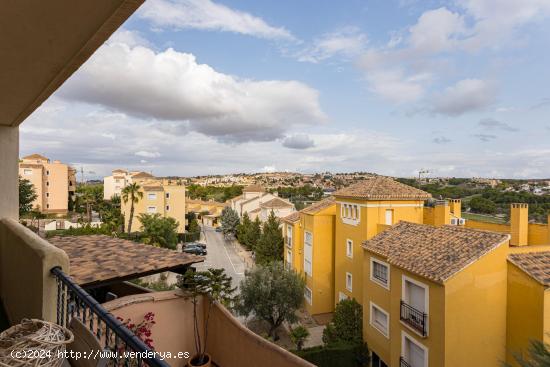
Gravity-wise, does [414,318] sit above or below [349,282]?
above

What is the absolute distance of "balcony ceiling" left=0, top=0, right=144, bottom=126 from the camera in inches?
93.7

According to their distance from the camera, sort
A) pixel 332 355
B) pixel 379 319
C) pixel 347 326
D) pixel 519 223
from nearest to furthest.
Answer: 1. pixel 379 319
2. pixel 332 355
3. pixel 347 326
4. pixel 519 223

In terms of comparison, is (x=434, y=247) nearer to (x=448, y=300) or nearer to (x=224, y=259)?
(x=448, y=300)

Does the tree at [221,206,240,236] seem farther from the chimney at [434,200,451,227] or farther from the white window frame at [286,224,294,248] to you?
the chimney at [434,200,451,227]

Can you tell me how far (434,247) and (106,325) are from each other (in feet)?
40.3

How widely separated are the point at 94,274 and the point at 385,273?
11713 millimetres

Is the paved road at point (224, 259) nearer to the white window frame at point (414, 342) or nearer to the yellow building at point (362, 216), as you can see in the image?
the yellow building at point (362, 216)

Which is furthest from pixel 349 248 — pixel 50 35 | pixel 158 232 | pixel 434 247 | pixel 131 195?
pixel 131 195

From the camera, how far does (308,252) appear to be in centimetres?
2255

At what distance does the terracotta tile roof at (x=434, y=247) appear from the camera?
1033 cm

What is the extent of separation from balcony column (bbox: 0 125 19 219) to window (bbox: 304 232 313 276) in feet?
55.9

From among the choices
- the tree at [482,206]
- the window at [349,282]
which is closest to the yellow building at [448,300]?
the window at [349,282]

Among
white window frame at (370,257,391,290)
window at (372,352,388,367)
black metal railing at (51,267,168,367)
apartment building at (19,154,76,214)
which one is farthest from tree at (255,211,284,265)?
apartment building at (19,154,76,214)

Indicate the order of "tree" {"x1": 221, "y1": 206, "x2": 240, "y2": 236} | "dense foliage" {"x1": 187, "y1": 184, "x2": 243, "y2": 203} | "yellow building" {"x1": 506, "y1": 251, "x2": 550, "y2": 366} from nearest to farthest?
"yellow building" {"x1": 506, "y1": 251, "x2": 550, "y2": 366}
"tree" {"x1": 221, "y1": 206, "x2": 240, "y2": 236}
"dense foliage" {"x1": 187, "y1": 184, "x2": 243, "y2": 203}
